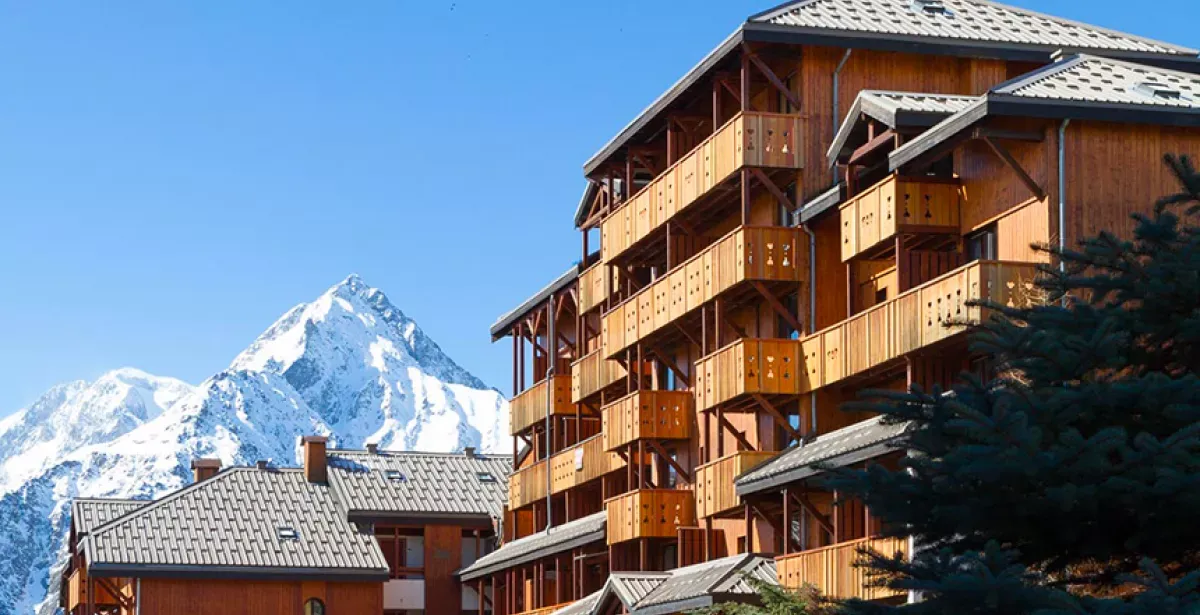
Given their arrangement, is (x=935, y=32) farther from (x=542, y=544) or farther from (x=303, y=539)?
(x=303, y=539)

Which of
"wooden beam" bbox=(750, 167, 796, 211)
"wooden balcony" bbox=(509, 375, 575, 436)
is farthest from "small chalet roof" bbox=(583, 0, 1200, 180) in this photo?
"wooden balcony" bbox=(509, 375, 575, 436)

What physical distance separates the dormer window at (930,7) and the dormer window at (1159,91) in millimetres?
10198

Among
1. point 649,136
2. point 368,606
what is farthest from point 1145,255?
point 368,606

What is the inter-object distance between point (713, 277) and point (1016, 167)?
12470 mm

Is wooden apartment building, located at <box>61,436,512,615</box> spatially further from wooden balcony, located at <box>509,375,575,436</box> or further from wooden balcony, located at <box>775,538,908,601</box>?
wooden balcony, located at <box>775,538,908,601</box>

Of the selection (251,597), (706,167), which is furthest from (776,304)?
(251,597)

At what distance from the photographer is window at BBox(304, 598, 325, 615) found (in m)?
72.7

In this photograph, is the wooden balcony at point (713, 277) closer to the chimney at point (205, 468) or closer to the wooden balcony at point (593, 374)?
the wooden balcony at point (593, 374)

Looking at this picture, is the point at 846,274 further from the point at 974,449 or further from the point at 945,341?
the point at 974,449

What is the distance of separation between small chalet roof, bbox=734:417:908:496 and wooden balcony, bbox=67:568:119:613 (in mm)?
36036

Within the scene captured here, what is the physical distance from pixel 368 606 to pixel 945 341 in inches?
1533

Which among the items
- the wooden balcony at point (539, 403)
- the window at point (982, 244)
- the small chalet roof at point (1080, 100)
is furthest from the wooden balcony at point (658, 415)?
the small chalet roof at point (1080, 100)

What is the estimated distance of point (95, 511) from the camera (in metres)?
82.2

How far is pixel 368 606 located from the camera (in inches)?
2876
